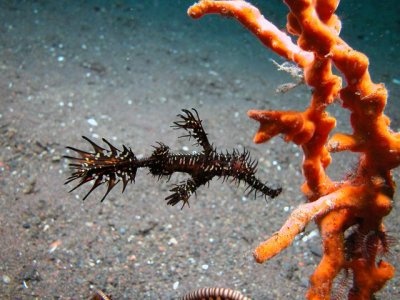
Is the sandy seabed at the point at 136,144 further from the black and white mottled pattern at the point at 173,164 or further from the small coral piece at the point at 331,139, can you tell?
the black and white mottled pattern at the point at 173,164

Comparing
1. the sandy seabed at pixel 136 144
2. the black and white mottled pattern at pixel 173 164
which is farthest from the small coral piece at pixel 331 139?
the sandy seabed at pixel 136 144

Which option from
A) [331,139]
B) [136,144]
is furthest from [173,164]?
[136,144]

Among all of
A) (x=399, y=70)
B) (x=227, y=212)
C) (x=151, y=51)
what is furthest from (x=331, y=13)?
(x=399, y=70)

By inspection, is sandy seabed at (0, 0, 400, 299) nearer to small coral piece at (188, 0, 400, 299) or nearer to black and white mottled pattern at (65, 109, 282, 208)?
small coral piece at (188, 0, 400, 299)

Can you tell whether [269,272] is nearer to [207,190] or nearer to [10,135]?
[207,190]

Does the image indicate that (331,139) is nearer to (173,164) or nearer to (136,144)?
(173,164)
